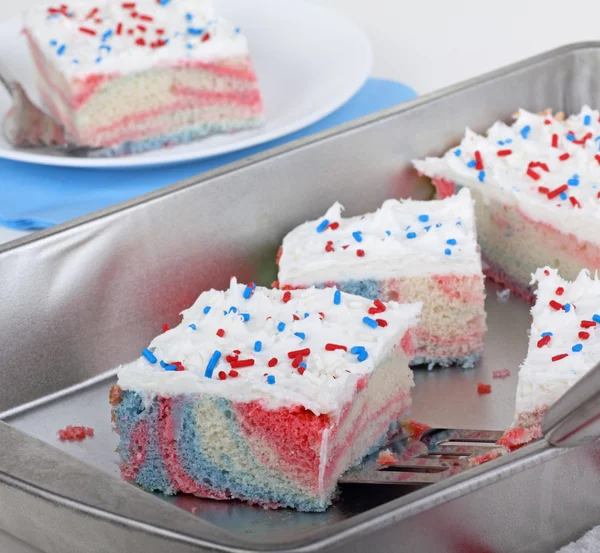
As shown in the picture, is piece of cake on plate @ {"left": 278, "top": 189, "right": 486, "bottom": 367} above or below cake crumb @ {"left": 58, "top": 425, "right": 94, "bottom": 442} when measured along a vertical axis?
above

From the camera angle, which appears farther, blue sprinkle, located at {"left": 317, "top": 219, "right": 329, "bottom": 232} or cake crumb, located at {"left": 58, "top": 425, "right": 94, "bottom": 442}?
blue sprinkle, located at {"left": 317, "top": 219, "right": 329, "bottom": 232}

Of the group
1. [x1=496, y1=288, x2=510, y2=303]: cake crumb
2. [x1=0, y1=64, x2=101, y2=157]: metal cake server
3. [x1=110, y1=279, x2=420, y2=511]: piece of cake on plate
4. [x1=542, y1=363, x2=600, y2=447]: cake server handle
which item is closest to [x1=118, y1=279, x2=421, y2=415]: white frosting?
[x1=110, y1=279, x2=420, y2=511]: piece of cake on plate

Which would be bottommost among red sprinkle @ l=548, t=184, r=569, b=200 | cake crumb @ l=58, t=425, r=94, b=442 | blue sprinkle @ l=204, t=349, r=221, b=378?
cake crumb @ l=58, t=425, r=94, b=442

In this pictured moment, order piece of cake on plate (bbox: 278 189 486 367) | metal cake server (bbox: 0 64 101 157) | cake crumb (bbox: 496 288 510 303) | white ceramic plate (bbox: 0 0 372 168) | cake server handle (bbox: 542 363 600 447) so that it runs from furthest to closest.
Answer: metal cake server (bbox: 0 64 101 157)
white ceramic plate (bbox: 0 0 372 168)
cake crumb (bbox: 496 288 510 303)
piece of cake on plate (bbox: 278 189 486 367)
cake server handle (bbox: 542 363 600 447)

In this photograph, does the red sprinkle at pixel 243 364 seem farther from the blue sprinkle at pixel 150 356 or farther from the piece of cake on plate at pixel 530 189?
the piece of cake on plate at pixel 530 189

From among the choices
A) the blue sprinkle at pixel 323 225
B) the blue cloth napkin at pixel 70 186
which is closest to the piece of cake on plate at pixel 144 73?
the blue cloth napkin at pixel 70 186

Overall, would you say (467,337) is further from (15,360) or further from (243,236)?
(15,360)

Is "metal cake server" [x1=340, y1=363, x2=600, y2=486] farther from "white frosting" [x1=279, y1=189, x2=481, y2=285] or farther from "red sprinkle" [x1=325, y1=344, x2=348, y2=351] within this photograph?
"white frosting" [x1=279, y1=189, x2=481, y2=285]

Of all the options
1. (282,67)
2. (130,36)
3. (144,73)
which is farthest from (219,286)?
(282,67)
